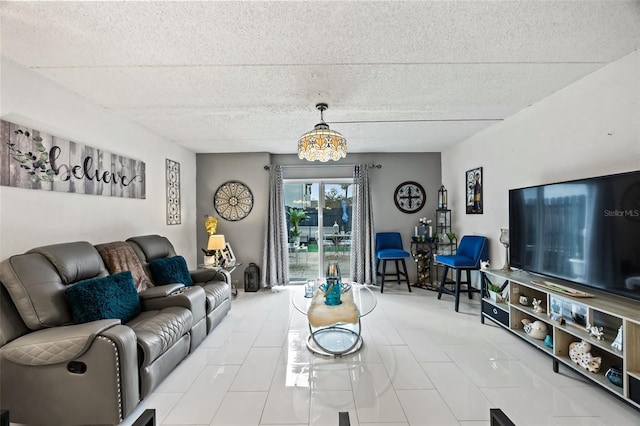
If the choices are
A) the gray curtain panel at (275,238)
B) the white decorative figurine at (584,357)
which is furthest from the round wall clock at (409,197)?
the white decorative figurine at (584,357)

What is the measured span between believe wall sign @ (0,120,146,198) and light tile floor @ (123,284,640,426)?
1852mm

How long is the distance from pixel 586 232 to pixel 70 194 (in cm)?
427

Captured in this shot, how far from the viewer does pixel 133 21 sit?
1638 mm

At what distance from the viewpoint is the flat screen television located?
1882 mm

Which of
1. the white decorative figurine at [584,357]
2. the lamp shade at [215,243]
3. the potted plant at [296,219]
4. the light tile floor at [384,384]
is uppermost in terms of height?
the potted plant at [296,219]

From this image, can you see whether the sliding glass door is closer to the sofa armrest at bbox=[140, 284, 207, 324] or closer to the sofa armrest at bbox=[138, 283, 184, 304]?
the sofa armrest at bbox=[140, 284, 207, 324]

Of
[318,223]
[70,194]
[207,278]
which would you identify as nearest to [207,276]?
[207,278]

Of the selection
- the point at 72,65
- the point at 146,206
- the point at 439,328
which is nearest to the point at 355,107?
the point at 72,65

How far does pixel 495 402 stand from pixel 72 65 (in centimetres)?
386

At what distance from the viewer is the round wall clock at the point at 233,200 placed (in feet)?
16.9

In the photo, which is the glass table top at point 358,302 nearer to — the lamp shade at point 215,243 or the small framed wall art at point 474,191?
the lamp shade at point 215,243

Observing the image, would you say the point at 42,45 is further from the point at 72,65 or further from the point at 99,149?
the point at 99,149

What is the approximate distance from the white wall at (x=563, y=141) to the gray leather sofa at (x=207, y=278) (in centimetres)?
349

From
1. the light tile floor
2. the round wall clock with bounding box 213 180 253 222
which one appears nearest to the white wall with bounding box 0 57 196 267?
the round wall clock with bounding box 213 180 253 222
